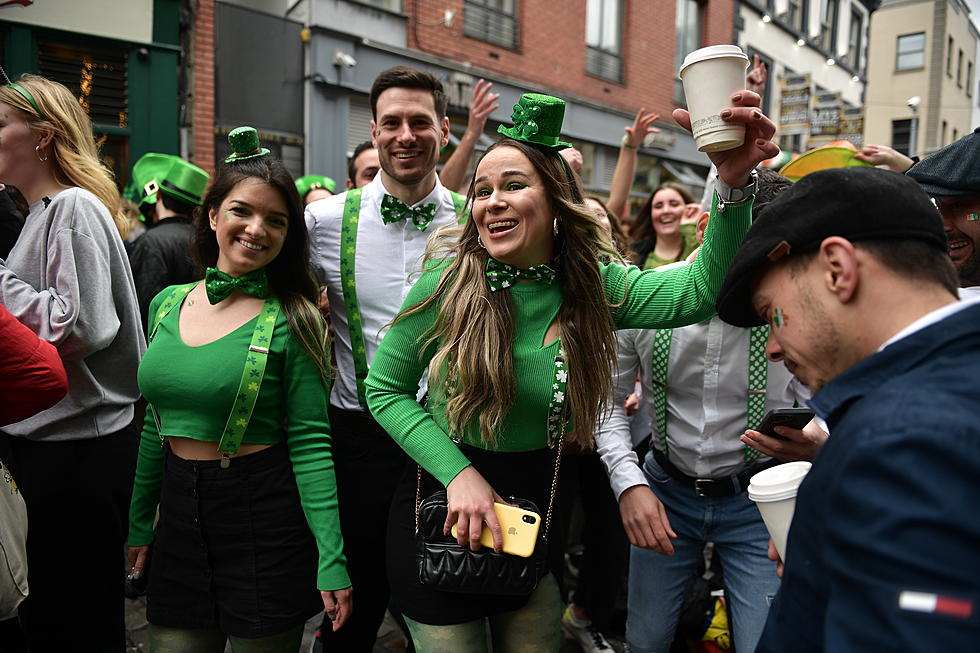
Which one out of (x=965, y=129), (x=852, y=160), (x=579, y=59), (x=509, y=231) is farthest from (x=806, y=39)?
(x=509, y=231)

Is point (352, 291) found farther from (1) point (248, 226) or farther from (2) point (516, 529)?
(2) point (516, 529)

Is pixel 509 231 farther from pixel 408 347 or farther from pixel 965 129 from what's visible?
pixel 965 129

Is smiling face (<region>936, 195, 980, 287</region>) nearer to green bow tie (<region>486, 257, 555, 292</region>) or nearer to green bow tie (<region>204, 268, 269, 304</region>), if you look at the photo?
green bow tie (<region>486, 257, 555, 292</region>)

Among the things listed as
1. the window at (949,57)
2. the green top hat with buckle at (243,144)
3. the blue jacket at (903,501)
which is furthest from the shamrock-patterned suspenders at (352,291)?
the window at (949,57)

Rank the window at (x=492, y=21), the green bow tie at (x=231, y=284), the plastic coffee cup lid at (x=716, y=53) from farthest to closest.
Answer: the window at (x=492, y=21) → the green bow tie at (x=231, y=284) → the plastic coffee cup lid at (x=716, y=53)

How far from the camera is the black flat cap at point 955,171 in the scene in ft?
6.56

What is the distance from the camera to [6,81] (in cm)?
257

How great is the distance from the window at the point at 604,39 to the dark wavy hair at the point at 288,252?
10.7 meters

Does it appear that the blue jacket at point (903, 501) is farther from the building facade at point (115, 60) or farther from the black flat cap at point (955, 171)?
the building facade at point (115, 60)

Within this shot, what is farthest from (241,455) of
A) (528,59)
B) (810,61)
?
(810,61)

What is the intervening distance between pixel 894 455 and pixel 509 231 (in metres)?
1.27

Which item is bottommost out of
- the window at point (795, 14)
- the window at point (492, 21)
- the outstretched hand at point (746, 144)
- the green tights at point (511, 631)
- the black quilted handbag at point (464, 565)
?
the green tights at point (511, 631)

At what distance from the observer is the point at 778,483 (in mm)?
1461

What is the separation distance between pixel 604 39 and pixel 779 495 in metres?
12.5
